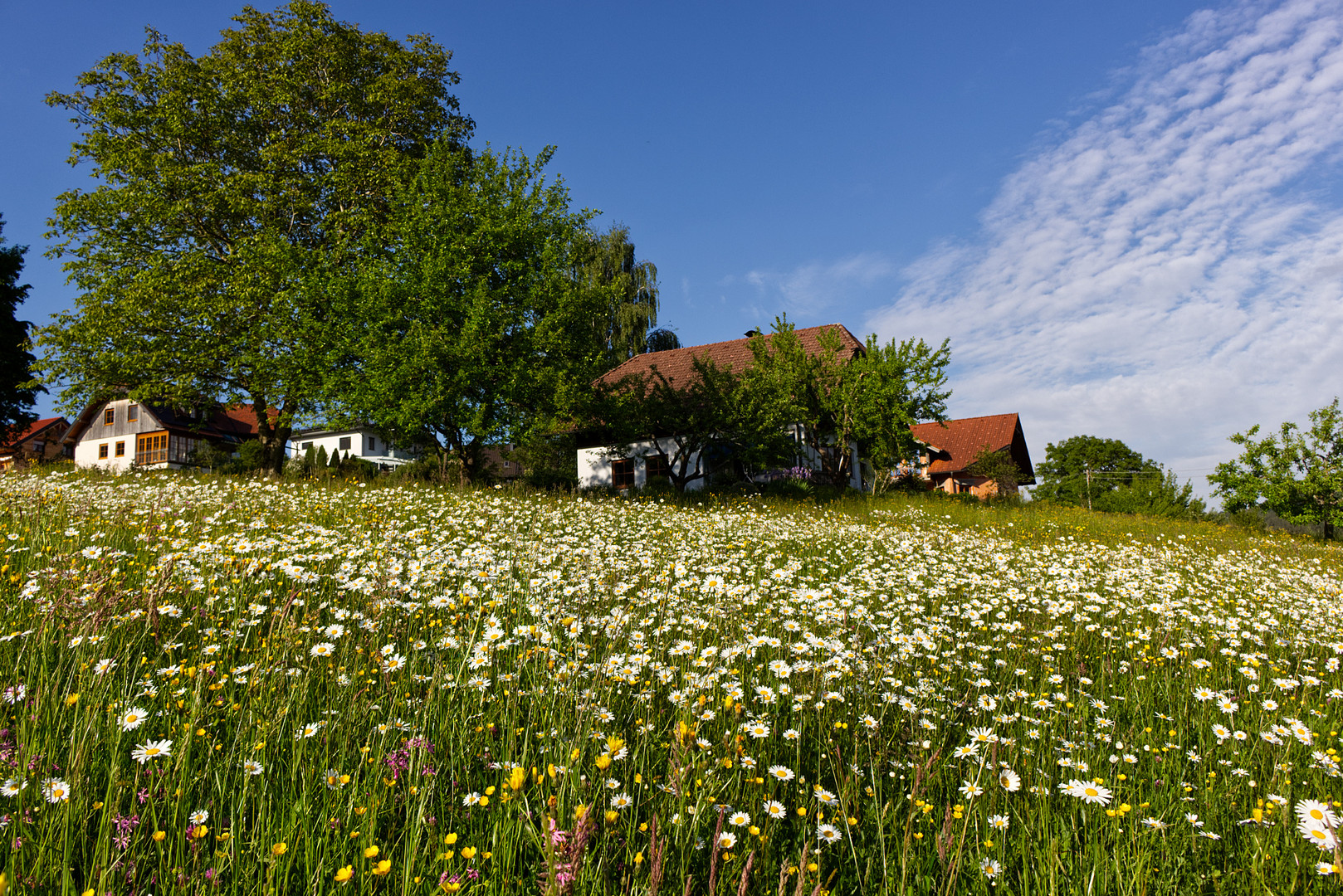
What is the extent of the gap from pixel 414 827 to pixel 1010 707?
329 cm

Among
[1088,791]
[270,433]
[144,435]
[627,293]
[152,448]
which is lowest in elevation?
[1088,791]

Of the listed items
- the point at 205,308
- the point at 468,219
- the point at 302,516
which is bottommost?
the point at 302,516

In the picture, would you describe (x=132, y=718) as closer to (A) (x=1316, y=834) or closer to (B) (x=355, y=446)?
(A) (x=1316, y=834)

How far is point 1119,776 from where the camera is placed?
2750 mm

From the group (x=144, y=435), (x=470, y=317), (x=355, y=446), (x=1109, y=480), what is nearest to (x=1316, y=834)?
(x=470, y=317)

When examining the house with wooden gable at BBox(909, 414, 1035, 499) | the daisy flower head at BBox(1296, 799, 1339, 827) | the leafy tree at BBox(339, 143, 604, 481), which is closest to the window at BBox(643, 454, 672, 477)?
the leafy tree at BBox(339, 143, 604, 481)

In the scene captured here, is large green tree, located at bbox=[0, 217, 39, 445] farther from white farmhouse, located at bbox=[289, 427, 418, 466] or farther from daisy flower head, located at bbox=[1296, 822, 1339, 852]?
daisy flower head, located at bbox=[1296, 822, 1339, 852]

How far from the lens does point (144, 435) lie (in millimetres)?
48281

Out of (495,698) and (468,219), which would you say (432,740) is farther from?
(468,219)

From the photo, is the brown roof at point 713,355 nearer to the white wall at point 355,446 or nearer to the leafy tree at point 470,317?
the leafy tree at point 470,317

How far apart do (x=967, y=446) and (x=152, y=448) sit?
60624 millimetres

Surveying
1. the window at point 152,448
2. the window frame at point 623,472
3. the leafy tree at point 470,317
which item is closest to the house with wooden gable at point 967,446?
the window frame at point 623,472

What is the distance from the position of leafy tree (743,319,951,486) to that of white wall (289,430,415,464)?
3764cm

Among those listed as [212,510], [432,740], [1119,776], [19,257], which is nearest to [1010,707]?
[1119,776]
